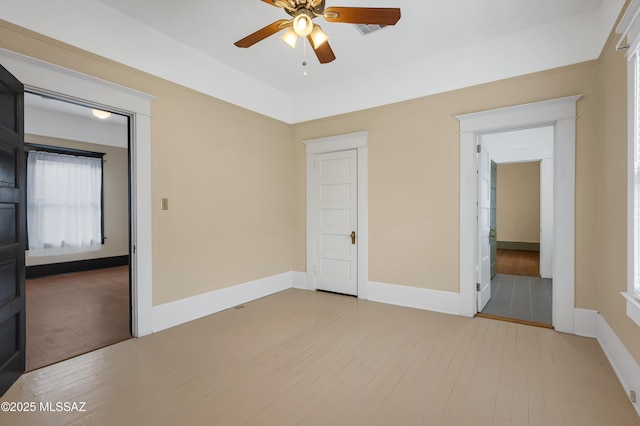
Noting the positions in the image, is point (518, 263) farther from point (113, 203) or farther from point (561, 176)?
point (113, 203)

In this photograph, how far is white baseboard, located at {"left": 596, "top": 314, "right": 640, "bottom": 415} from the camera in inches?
79.7

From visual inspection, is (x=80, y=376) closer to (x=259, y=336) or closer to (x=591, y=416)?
(x=259, y=336)

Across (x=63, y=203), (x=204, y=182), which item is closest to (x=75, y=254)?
(x=63, y=203)

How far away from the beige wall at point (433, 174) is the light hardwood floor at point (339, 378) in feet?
2.55

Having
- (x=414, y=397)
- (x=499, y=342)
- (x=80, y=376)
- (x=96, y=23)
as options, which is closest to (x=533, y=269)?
(x=499, y=342)

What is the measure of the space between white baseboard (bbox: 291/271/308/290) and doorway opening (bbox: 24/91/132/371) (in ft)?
7.83

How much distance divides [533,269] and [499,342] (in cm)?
486

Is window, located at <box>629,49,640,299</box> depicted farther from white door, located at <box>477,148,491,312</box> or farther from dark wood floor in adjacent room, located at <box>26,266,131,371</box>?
dark wood floor in adjacent room, located at <box>26,266,131,371</box>

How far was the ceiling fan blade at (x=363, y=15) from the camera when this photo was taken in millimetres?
2139

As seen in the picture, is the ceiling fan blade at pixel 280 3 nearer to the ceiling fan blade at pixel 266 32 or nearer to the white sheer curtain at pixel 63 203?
the ceiling fan blade at pixel 266 32

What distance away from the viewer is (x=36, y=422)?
1891mm

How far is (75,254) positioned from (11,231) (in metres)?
5.18

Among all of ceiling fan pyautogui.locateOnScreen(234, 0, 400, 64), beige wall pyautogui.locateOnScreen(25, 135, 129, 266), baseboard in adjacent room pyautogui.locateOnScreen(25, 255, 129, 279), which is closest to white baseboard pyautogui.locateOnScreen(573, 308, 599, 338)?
ceiling fan pyautogui.locateOnScreen(234, 0, 400, 64)

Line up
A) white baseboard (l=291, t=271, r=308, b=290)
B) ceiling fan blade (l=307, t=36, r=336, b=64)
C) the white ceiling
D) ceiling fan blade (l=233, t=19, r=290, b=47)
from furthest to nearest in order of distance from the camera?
white baseboard (l=291, t=271, r=308, b=290)
the white ceiling
ceiling fan blade (l=307, t=36, r=336, b=64)
ceiling fan blade (l=233, t=19, r=290, b=47)
